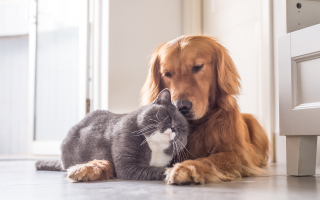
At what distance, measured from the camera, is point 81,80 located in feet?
10.6

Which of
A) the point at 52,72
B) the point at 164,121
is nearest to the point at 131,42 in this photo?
the point at 52,72

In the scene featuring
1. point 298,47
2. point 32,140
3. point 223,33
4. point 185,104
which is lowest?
point 32,140

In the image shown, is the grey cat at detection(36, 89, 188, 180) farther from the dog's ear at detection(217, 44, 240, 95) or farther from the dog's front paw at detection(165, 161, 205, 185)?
the dog's ear at detection(217, 44, 240, 95)

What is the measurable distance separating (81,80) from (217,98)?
1.92 m

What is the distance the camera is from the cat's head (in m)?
1.27

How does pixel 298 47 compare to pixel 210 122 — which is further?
pixel 210 122

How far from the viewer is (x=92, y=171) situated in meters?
1.28

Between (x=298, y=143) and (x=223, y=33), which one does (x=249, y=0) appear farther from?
(x=298, y=143)

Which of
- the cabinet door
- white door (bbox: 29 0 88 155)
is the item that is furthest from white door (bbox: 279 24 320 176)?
white door (bbox: 29 0 88 155)

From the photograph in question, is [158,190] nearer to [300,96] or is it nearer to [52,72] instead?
[300,96]

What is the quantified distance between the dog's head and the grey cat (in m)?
0.12

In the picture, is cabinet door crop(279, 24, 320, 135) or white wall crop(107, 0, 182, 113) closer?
cabinet door crop(279, 24, 320, 135)

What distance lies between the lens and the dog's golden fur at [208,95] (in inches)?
56.4

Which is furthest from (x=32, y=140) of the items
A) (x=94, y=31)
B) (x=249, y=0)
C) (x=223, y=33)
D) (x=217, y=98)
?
(x=217, y=98)
